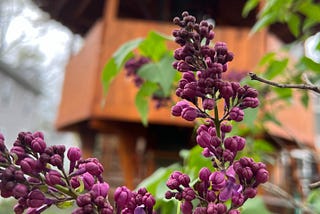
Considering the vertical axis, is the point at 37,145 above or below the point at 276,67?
below

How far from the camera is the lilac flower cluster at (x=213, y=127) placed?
408 millimetres

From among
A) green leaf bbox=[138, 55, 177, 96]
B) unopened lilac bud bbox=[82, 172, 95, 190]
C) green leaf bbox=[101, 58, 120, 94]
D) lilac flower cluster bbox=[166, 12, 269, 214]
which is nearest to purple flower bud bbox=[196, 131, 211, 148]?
lilac flower cluster bbox=[166, 12, 269, 214]

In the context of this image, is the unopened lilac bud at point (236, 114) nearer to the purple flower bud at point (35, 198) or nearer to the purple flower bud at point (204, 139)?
the purple flower bud at point (204, 139)

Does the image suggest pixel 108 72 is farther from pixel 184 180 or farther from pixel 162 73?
pixel 184 180

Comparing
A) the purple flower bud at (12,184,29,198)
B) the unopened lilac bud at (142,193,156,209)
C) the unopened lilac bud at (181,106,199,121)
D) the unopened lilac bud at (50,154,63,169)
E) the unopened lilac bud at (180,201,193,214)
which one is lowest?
the unopened lilac bud at (180,201,193,214)

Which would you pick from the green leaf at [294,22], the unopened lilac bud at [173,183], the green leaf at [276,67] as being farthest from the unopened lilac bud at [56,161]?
the green leaf at [294,22]

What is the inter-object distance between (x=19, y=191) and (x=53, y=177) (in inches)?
1.3

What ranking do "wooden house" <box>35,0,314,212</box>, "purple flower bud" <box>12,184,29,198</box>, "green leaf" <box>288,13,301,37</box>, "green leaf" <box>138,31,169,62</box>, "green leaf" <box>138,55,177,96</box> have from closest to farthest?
"purple flower bud" <box>12,184,29,198</box>, "green leaf" <box>138,55,177,96</box>, "green leaf" <box>138,31,169,62</box>, "green leaf" <box>288,13,301,37</box>, "wooden house" <box>35,0,314,212</box>

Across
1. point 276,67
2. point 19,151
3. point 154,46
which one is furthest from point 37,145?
point 276,67

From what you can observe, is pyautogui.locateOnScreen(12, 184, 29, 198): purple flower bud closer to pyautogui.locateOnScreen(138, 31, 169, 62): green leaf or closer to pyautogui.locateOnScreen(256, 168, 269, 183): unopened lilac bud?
pyautogui.locateOnScreen(256, 168, 269, 183): unopened lilac bud

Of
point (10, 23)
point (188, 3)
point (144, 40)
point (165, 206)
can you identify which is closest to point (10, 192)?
point (165, 206)

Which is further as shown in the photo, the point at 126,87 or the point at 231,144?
the point at 126,87

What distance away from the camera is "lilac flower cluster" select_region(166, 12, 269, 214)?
41 centimetres

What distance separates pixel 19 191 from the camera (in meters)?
0.36
